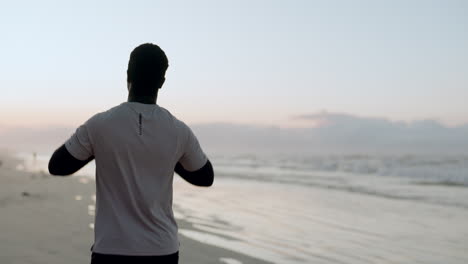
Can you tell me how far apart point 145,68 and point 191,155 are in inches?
17.8

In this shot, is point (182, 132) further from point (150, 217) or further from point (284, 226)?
point (284, 226)

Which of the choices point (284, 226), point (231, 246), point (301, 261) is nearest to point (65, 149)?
point (301, 261)

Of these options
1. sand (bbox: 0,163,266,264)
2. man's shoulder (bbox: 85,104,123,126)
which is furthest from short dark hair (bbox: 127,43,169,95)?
sand (bbox: 0,163,266,264)

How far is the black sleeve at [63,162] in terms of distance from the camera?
221 centimetres

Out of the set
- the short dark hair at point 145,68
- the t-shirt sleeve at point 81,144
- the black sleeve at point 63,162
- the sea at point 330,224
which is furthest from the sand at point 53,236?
the short dark hair at point 145,68

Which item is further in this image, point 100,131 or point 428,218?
point 428,218

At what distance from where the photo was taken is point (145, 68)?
2314 mm

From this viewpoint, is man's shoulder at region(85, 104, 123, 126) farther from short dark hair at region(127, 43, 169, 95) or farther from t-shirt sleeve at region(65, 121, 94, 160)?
short dark hair at region(127, 43, 169, 95)

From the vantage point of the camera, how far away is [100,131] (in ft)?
7.04

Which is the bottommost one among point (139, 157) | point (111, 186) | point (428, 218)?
point (428, 218)

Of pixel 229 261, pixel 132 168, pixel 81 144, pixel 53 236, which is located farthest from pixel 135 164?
pixel 53 236

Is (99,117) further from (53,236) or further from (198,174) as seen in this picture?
(53,236)

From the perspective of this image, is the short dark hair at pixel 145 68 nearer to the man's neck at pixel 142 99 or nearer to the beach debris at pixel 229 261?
the man's neck at pixel 142 99

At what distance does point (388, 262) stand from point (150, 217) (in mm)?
5480
